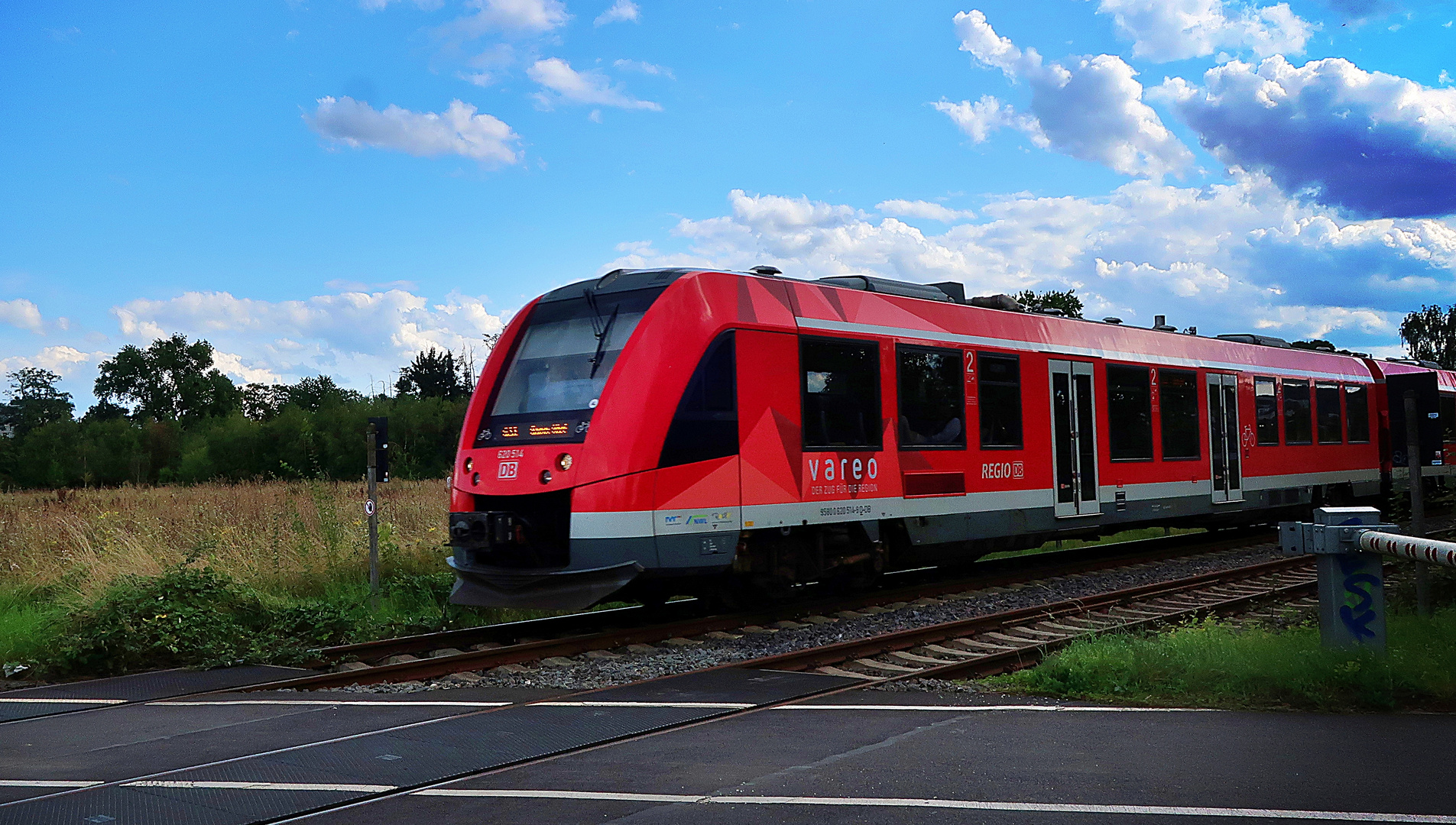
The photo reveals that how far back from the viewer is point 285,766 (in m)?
5.62

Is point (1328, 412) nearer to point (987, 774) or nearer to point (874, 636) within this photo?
point (874, 636)

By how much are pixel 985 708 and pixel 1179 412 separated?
11105mm

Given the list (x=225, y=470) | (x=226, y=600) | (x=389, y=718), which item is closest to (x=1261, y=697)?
(x=389, y=718)

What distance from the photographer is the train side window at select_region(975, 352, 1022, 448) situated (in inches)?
504

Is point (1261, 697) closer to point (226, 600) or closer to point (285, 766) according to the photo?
point (285, 766)

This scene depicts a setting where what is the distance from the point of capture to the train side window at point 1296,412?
1905 cm

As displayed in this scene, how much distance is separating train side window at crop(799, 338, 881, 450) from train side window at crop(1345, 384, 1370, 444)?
13.9m

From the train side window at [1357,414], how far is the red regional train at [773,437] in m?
8.19

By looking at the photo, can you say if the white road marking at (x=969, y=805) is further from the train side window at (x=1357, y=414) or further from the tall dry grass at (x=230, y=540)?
the train side window at (x=1357, y=414)

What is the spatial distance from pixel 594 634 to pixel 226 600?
3490 millimetres

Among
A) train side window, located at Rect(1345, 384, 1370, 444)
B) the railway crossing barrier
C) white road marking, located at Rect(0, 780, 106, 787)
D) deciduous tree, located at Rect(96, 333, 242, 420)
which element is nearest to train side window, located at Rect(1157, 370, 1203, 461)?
train side window, located at Rect(1345, 384, 1370, 444)

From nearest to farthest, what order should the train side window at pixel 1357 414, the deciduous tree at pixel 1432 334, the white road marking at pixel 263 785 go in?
the white road marking at pixel 263 785 → the train side window at pixel 1357 414 → the deciduous tree at pixel 1432 334

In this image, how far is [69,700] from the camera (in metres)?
7.82

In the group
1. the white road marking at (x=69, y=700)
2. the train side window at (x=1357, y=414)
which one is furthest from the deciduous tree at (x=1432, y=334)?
the white road marking at (x=69, y=700)
